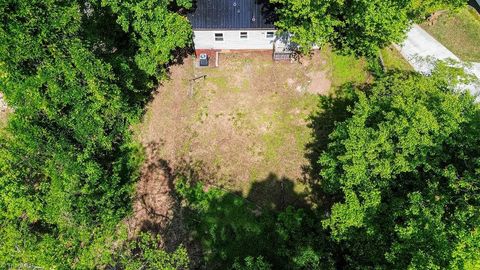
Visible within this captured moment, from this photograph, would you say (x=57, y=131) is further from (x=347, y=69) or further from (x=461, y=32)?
(x=461, y=32)

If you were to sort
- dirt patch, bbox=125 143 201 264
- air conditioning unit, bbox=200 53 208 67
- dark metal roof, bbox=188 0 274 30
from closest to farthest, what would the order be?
dirt patch, bbox=125 143 201 264 < dark metal roof, bbox=188 0 274 30 < air conditioning unit, bbox=200 53 208 67

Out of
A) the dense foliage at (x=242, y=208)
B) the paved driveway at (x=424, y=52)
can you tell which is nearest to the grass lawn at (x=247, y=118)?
the dense foliage at (x=242, y=208)

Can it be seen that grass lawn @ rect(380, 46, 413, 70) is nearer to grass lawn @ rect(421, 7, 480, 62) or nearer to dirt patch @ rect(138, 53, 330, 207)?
grass lawn @ rect(421, 7, 480, 62)

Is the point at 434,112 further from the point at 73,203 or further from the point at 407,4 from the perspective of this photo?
the point at 73,203

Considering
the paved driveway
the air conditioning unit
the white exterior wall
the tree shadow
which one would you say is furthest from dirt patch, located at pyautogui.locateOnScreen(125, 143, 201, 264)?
the paved driveway

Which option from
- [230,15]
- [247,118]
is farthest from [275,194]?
[230,15]
